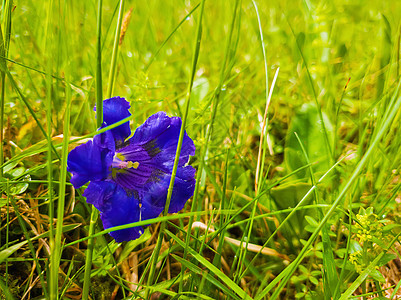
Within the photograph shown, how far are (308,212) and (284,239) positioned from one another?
0.40ft

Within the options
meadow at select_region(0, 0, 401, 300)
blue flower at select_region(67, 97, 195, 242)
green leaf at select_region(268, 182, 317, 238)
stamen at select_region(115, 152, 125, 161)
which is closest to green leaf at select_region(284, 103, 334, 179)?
meadow at select_region(0, 0, 401, 300)

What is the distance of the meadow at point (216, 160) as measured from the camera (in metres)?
0.79

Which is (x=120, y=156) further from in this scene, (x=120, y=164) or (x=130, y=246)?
(x=130, y=246)

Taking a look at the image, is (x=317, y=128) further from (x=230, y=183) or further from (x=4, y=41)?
(x=4, y=41)

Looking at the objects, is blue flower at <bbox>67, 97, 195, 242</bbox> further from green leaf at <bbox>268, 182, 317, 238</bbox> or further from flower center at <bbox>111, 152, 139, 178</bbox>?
green leaf at <bbox>268, 182, 317, 238</bbox>

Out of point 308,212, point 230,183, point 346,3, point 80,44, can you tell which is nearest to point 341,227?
point 308,212

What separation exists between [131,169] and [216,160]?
49 cm

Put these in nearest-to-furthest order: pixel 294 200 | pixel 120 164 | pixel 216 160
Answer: pixel 120 164
pixel 294 200
pixel 216 160

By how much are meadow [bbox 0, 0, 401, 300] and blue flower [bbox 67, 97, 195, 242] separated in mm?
36

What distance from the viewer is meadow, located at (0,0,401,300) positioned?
0.79 meters

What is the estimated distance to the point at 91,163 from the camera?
779mm

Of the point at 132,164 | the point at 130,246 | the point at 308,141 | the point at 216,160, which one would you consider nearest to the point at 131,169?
the point at 132,164

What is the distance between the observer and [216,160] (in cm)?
138

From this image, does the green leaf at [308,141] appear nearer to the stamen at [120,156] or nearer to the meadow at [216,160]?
the meadow at [216,160]
